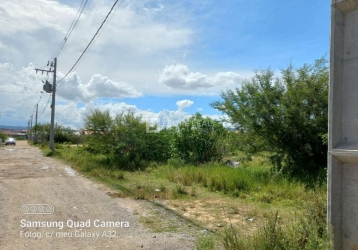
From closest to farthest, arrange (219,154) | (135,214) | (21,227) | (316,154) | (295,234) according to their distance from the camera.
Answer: (295,234) → (21,227) → (135,214) → (316,154) → (219,154)

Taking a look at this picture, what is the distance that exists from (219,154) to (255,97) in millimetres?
5815

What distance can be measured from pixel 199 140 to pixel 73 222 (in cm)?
1051

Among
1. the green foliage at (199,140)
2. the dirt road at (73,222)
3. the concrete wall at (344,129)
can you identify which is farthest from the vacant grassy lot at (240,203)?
the green foliage at (199,140)

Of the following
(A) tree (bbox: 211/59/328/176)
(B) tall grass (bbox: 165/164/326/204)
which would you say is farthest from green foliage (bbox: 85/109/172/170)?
(A) tree (bbox: 211/59/328/176)

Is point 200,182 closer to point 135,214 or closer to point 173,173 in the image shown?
point 173,173

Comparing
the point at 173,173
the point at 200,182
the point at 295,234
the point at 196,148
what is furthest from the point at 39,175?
the point at 295,234

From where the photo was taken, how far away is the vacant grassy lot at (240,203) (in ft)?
11.1

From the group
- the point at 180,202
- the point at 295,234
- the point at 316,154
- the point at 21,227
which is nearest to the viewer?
the point at 295,234

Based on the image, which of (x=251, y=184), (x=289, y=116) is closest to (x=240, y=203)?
(x=251, y=184)

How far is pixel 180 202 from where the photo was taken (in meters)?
7.12

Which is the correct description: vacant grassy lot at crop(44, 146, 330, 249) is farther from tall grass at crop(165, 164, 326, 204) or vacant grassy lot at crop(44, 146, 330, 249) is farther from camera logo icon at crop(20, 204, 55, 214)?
camera logo icon at crop(20, 204, 55, 214)

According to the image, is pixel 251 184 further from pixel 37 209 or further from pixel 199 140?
pixel 199 140

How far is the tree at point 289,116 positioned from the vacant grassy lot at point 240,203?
0.96 metres

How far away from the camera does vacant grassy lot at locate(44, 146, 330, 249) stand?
3.39m
